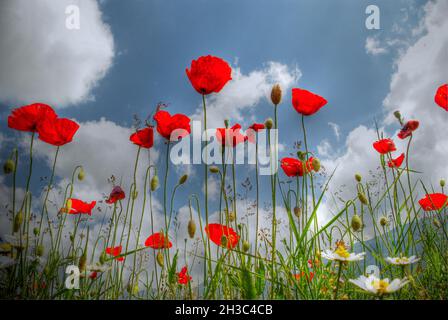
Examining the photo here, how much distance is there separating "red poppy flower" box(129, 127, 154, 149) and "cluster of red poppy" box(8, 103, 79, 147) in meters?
0.22

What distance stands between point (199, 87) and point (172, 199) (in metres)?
0.43

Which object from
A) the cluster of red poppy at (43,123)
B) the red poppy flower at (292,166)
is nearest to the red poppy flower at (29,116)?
the cluster of red poppy at (43,123)

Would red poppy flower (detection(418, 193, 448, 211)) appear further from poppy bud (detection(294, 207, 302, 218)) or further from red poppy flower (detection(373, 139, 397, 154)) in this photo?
poppy bud (detection(294, 207, 302, 218))

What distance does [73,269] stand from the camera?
112 cm

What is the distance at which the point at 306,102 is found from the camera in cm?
125

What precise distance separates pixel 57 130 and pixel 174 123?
1.35 ft

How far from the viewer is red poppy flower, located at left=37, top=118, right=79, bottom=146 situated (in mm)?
1259

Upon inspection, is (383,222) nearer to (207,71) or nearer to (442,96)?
(442,96)

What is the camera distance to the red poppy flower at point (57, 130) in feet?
4.13

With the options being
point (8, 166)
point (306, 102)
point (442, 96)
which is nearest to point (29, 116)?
point (8, 166)

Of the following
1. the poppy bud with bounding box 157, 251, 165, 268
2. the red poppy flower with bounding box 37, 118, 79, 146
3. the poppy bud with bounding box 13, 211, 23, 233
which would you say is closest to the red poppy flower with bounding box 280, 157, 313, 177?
the poppy bud with bounding box 157, 251, 165, 268

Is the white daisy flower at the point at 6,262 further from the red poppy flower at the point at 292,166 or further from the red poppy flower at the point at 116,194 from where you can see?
the red poppy flower at the point at 292,166
